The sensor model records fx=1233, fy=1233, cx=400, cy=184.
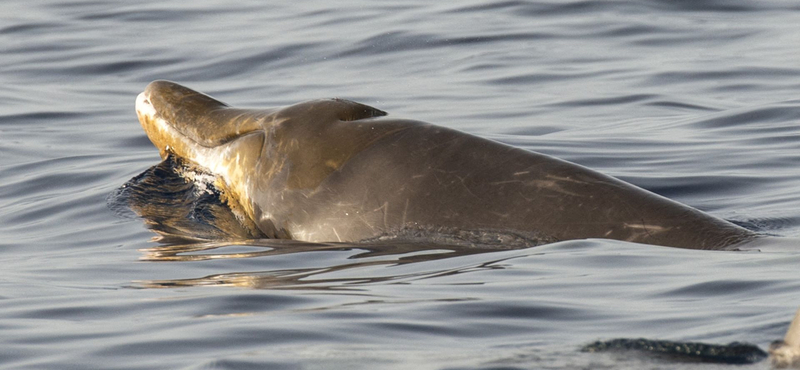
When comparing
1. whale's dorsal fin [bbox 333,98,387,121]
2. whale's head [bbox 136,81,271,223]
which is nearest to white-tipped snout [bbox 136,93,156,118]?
whale's head [bbox 136,81,271,223]

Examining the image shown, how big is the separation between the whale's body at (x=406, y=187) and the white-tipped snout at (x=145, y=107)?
20.0 inches

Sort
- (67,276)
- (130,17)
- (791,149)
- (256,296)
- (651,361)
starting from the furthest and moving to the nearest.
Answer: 1. (130,17)
2. (791,149)
3. (67,276)
4. (256,296)
5. (651,361)

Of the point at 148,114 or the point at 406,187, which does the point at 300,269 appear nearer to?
the point at 406,187

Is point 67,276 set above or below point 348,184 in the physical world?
below

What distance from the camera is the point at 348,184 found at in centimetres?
718

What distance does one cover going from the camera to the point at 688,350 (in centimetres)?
433

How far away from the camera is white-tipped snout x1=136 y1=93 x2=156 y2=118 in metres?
8.54

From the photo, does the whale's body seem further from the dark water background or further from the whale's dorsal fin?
the dark water background

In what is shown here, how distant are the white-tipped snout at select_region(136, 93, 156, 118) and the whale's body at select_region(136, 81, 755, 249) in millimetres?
507

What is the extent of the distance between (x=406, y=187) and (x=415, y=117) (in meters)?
6.22

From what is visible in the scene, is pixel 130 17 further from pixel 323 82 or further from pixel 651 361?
pixel 651 361

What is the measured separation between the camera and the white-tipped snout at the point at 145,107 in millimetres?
8544

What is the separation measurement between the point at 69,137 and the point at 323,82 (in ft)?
11.8

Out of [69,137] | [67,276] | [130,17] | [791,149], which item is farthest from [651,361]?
[130,17]
